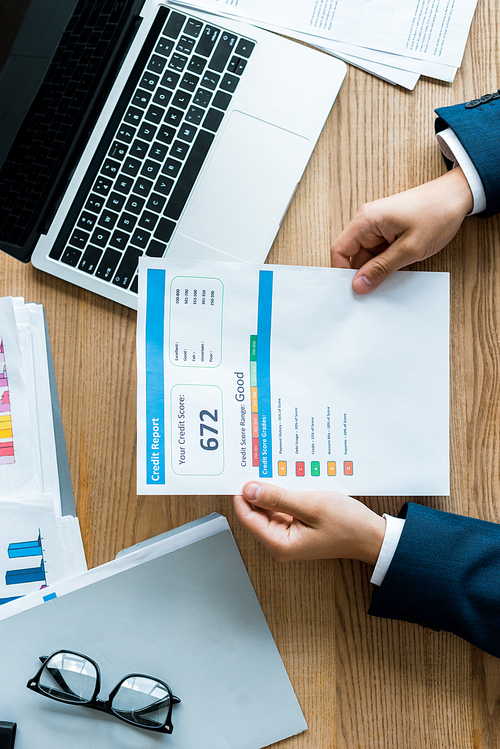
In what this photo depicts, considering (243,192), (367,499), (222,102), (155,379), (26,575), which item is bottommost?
(26,575)

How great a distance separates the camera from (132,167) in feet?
2.38

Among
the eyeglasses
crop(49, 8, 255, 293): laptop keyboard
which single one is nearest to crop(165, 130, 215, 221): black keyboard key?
crop(49, 8, 255, 293): laptop keyboard

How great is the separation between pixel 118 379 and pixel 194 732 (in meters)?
0.46

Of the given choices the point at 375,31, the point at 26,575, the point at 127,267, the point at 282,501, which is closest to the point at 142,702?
the point at 26,575

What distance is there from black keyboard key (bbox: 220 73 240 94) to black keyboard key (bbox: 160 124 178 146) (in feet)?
0.29

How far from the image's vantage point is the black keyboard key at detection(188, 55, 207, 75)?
2.39 ft

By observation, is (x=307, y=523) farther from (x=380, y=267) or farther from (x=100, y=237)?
(x=100, y=237)

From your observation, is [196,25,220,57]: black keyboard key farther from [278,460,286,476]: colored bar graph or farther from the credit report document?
[278,460,286,476]: colored bar graph

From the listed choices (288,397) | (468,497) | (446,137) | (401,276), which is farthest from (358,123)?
(468,497)

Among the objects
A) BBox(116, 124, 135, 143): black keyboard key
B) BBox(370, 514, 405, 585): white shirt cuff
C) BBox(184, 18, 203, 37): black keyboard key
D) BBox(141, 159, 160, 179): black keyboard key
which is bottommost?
BBox(370, 514, 405, 585): white shirt cuff

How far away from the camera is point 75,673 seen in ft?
2.33

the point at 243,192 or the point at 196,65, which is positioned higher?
the point at 196,65

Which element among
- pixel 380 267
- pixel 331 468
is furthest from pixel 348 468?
pixel 380 267

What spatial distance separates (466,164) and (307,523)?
0.50m
